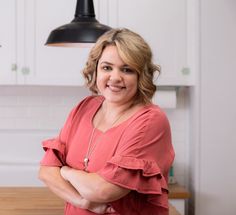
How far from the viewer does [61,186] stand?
6.02ft

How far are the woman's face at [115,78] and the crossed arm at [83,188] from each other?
0.94 feet

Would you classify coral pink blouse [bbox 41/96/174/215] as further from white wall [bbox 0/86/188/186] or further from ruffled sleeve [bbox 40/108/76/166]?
white wall [bbox 0/86/188/186]

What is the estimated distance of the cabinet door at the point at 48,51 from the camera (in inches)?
129

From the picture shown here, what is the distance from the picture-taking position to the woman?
5.41ft

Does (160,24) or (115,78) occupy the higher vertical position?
(160,24)

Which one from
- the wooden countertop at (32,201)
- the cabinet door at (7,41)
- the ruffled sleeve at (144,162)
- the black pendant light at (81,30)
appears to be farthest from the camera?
the cabinet door at (7,41)

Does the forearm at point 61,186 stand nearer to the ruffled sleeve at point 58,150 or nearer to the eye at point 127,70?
the ruffled sleeve at point 58,150

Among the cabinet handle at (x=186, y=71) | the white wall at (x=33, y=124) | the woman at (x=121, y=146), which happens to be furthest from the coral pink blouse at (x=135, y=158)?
the white wall at (x=33, y=124)

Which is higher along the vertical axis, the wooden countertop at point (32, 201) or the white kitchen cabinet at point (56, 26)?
the white kitchen cabinet at point (56, 26)

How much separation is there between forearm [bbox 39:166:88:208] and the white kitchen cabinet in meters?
1.48

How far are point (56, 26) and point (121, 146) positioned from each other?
1.79 m

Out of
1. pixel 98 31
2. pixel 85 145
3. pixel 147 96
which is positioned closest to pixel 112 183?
pixel 85 145

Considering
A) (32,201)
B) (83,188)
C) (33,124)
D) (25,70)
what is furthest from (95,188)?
(33,124)

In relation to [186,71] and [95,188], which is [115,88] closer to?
[95,188]
